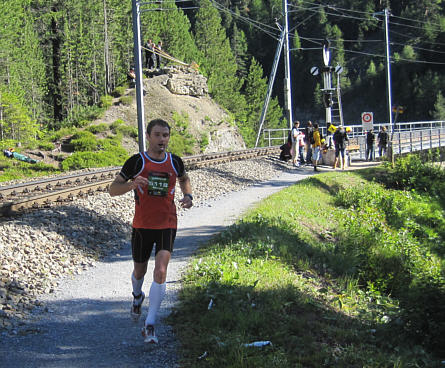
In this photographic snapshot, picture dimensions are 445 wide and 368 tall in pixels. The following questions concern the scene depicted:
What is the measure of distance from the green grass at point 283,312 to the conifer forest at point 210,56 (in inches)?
422

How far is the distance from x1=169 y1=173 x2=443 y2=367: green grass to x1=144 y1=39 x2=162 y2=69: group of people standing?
90.9ft

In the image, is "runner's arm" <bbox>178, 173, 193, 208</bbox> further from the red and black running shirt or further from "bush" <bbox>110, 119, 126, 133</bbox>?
"bush" <bbox>110, 119, 126, 133</bbox>

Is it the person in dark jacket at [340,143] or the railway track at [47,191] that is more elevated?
the person in dark jacket at [340,143]

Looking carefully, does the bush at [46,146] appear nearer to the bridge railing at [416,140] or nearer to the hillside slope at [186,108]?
the hillside slope at [186,108]

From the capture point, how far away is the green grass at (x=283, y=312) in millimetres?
4793

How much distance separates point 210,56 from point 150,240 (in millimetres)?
71565

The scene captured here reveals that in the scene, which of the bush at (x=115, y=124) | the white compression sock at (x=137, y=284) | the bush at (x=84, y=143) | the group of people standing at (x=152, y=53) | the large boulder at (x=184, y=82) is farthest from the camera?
the large boulder at (x=184, y=82)

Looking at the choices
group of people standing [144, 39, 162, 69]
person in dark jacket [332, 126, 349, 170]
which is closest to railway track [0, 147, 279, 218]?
person in dark jacket [332, 126, 349, 170]

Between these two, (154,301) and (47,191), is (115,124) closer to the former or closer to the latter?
(47,191)

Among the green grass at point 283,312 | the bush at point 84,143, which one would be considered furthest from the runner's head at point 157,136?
the bush at point 84,143

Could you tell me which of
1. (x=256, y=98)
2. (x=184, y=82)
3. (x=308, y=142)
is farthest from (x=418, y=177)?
(x=256, y=98)

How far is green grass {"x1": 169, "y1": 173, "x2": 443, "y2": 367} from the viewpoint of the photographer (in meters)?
4.79

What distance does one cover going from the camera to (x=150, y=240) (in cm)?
493

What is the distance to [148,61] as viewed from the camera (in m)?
37.5
